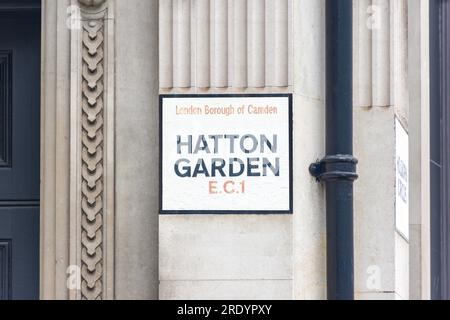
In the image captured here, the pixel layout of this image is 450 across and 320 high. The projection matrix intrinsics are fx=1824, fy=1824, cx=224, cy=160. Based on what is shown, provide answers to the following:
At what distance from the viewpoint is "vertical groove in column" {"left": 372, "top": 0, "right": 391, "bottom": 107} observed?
41.4 feet

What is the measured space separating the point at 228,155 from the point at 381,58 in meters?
1.31

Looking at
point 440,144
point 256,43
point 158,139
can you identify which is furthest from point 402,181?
point 440,144

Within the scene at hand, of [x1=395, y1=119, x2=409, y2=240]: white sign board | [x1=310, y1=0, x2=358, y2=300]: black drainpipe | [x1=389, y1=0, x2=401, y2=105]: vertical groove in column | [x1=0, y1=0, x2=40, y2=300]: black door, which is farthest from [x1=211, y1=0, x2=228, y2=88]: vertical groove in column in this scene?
[x1=0, y1=0, x2=40, y2=300]: black door

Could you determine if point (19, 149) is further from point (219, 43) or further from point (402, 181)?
point (402, 181)

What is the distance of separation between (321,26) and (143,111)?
4.46 ft

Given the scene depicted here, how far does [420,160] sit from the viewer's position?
13781 mm

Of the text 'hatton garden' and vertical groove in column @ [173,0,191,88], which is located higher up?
vertical groove in column @ [173,0,191,88]

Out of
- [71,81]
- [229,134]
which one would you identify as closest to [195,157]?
[229,134]

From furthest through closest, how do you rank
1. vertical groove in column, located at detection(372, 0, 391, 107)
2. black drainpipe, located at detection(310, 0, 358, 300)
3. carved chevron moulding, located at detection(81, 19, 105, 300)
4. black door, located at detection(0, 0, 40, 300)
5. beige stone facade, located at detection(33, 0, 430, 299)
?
black door, located at detection(0, 0, 40, 300) → vertical groove in column, located at detection(372, 0, 391, 107) → carved chevron moulding, located at detection(81, 19, 105, 300) → beige stone facade, located at detection(33, 0, 430, 299) → black drainpipe, located at detection(310, 0, 358, 300)

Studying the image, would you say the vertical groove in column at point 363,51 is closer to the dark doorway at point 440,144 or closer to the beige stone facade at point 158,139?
the beige stone facade at point 158,139

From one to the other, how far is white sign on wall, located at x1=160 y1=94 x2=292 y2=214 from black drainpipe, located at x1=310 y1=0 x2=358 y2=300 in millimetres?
276

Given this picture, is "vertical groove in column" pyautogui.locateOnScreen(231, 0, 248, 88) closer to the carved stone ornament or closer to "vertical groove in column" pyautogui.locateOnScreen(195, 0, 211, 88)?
"vertical groove in column" pyautogui.locateOnScreen(195, 0, 211, 88)

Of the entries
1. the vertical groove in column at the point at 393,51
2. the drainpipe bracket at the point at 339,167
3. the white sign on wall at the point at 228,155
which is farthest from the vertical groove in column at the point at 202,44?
the vertical groove in column at the point at 393,51

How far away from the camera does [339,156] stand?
12164 millimetres
